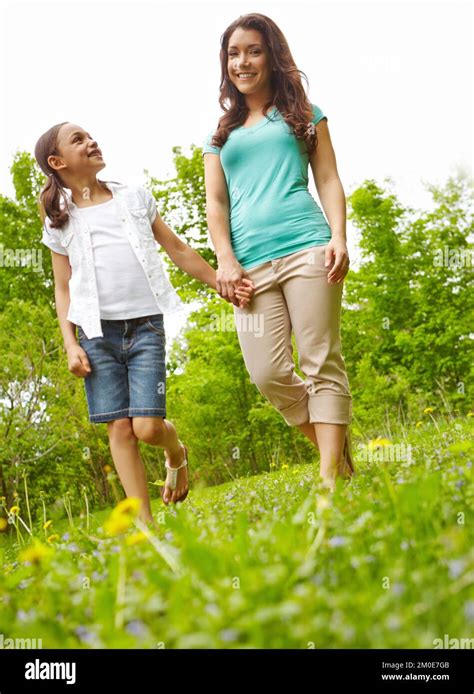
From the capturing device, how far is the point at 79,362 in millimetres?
3992

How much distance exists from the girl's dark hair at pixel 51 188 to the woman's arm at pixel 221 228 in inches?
32.3

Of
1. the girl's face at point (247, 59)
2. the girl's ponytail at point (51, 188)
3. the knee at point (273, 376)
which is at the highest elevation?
the girl's face at point (247, 59)

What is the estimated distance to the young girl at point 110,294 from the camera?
4.00 metres

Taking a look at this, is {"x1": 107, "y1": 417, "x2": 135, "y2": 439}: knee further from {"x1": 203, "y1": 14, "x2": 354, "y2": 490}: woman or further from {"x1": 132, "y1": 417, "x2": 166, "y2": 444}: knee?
{"x1": 203, "y1": 14, "x2": 354, "y2": 490}: woman

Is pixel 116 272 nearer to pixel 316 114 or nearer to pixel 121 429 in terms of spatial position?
pixel 121 429

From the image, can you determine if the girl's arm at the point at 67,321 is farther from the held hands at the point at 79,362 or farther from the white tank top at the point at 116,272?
the white tank top at the point at 116,272

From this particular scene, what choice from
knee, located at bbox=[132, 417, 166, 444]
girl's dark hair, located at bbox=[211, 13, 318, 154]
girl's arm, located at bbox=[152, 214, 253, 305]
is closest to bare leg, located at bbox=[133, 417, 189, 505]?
knee, located at bbox=[132, 417, 166, 444]

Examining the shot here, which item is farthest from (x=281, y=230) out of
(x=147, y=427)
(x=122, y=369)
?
(x=147, y=427)

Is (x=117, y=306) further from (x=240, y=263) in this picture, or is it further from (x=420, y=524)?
(x=420, y=524)

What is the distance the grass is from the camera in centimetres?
141

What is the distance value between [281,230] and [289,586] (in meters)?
2.37

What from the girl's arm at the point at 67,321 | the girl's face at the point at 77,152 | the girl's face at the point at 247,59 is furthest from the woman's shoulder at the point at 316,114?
the girl's arm at the point at 67,321

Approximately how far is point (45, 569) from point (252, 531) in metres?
0.63

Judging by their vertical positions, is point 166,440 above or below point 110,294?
below
